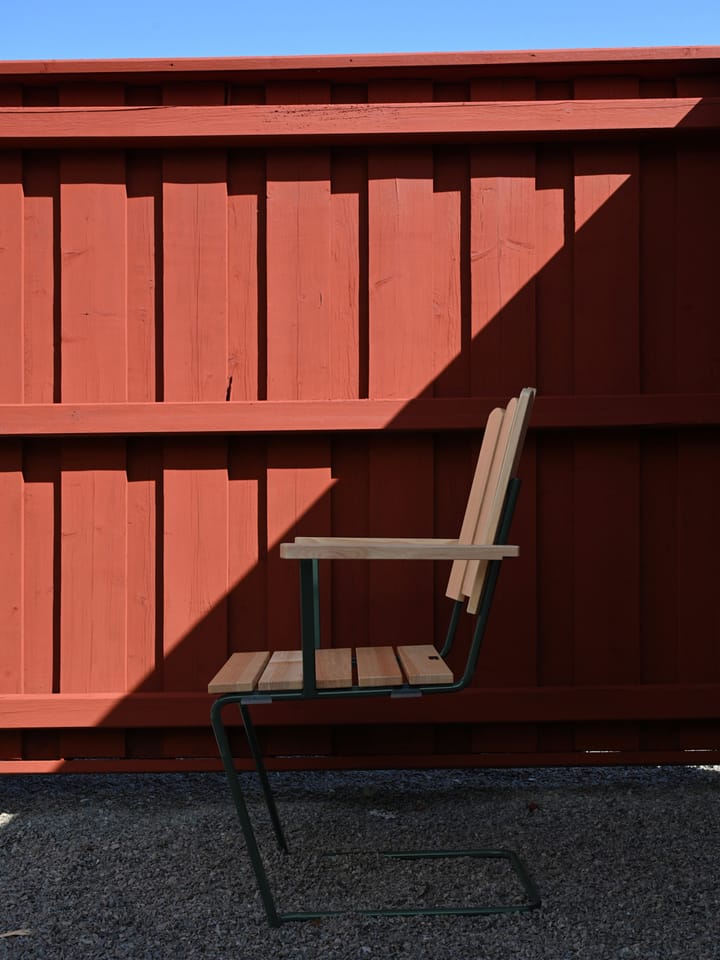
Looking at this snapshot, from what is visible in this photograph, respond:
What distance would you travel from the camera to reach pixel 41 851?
2.35m

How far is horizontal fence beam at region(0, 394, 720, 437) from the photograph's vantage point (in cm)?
280

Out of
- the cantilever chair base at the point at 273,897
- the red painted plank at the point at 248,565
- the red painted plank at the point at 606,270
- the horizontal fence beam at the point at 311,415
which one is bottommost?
the cantilever chair base at the point at 273,897

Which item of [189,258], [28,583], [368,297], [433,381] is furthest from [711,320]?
[28,583]

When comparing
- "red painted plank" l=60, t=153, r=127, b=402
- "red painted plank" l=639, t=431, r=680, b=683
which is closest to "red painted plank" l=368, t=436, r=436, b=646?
"red painted plank" l=639, t=431, r=680, b=683

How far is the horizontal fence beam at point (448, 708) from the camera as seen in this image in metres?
2.82

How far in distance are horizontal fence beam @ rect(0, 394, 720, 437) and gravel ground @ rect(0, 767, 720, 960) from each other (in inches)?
45.0

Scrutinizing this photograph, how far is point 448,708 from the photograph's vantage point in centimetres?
283

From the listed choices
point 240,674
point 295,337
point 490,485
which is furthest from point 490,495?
point 295,337

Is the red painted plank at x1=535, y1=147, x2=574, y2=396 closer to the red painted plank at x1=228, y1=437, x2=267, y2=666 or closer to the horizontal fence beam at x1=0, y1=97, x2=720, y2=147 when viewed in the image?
the horizontal fence beam at x1=0, y1=97, x2=720, y2=147

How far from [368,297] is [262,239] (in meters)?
0.39

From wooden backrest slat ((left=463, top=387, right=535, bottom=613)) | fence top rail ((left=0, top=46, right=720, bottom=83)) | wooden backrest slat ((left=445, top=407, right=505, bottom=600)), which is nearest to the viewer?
wooden backrest slat ((left=463, top=387, right=535, bottom=613))

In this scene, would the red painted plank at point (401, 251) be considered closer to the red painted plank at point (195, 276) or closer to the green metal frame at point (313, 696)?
the red painted plank at point (195, 276)

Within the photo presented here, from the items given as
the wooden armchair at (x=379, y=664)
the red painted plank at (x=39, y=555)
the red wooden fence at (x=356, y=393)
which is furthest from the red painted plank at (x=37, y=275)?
the wooden armchair at (x=379, y=664)

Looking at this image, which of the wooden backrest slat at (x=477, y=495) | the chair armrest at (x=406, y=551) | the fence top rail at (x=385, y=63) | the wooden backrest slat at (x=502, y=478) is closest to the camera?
the chair armrest at (x=406, y=551)
